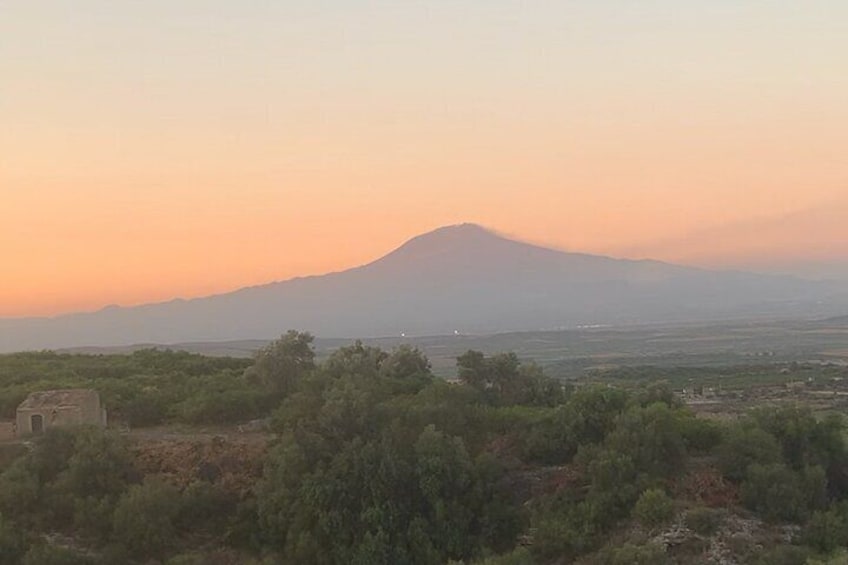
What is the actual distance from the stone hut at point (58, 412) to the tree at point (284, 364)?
5.07 meters

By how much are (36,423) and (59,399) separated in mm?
759

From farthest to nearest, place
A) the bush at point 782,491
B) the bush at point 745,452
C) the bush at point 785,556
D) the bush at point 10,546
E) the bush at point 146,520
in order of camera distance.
→ the bush at point 745,452 < the bush at point 146,520 < the bush at point 782,491 < the bush at point 10,546 < the bush at point 785,556

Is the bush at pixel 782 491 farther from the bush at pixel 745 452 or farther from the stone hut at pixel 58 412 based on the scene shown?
the stone hut at pixel 58 412

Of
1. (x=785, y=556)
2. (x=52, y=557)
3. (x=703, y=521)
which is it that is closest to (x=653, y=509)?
(x=703, y=521)

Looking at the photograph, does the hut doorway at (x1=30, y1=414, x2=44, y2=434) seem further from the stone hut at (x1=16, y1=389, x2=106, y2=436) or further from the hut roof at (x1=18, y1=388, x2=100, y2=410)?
the hut roof at (x1=18, y1=388, x2=100, y2=410)

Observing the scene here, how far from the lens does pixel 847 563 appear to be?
437 inches

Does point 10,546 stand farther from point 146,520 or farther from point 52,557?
point 146,520

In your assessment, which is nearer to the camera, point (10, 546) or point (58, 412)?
point (10, 546)

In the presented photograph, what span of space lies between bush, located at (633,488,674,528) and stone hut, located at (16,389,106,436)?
12376mm

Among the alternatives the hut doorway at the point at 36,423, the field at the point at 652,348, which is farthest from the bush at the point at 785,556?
the field at the point at 652,348

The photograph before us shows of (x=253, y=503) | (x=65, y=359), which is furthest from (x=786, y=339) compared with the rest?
(x=253, y=503)

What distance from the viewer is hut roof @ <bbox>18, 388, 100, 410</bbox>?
63.5ft

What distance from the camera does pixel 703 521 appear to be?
13.8 meters

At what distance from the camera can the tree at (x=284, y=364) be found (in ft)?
76.6
